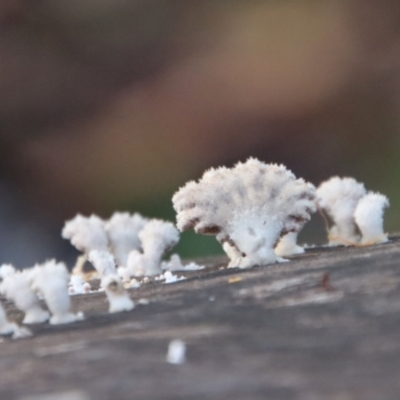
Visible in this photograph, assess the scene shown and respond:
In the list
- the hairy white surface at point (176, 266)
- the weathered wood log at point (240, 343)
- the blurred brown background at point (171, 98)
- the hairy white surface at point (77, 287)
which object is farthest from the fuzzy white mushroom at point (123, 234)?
the blurred brown background at point (171, 98)

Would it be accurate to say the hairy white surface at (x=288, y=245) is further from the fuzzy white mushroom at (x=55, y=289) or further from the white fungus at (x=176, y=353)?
the white fungus at (x=176, y=353)

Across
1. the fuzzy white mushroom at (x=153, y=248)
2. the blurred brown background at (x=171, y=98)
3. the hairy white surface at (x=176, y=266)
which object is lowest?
the hairy white surface at (x=176, y=266)

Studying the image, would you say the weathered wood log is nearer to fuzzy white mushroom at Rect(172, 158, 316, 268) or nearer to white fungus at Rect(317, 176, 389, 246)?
fuzzy white mushroom at Rect(172, 158, 316, 268)

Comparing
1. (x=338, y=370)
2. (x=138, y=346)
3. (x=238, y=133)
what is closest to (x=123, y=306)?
(x=138, y=346)

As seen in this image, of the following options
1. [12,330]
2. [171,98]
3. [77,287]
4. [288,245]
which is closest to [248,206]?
[288,245]

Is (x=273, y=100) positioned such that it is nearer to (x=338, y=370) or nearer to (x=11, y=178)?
(x=11, y=178)
